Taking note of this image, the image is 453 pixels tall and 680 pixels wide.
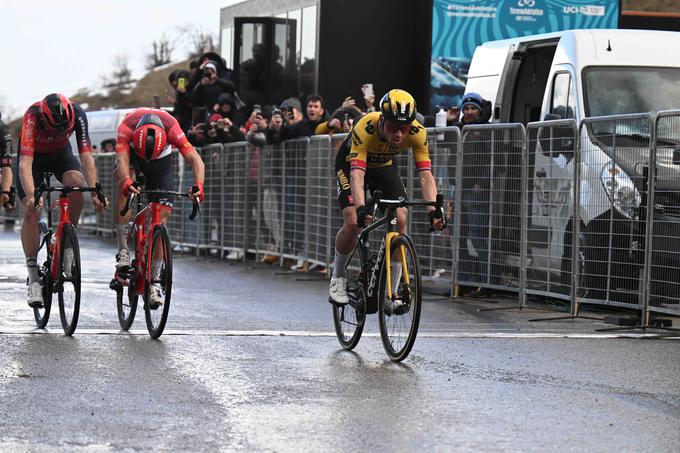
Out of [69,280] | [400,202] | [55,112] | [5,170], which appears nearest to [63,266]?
[69,280]

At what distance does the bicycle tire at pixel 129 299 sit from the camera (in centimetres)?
1120

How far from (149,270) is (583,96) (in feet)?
17.5

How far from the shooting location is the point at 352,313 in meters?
10.5

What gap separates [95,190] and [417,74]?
10980mm

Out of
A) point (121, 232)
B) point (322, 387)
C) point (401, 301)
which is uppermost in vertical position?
point (121, 232)

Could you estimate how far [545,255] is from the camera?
14000 mm

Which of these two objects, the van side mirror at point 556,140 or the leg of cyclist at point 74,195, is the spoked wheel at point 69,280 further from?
the van side mirror at point 556,140

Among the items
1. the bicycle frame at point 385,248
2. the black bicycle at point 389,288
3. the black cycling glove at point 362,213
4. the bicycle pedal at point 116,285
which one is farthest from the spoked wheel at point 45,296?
the black cycling glove at point 362,213

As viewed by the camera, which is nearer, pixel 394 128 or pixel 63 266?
pixel 394 128

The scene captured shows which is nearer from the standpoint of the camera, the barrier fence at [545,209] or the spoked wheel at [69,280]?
the spoked wheel at [69,280]

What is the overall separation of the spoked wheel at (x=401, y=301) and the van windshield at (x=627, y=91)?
203 inches

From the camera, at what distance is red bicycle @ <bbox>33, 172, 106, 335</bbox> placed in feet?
36.3

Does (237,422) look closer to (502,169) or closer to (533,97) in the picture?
(502,169)

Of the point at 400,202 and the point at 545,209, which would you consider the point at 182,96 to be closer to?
the point at 545,209
